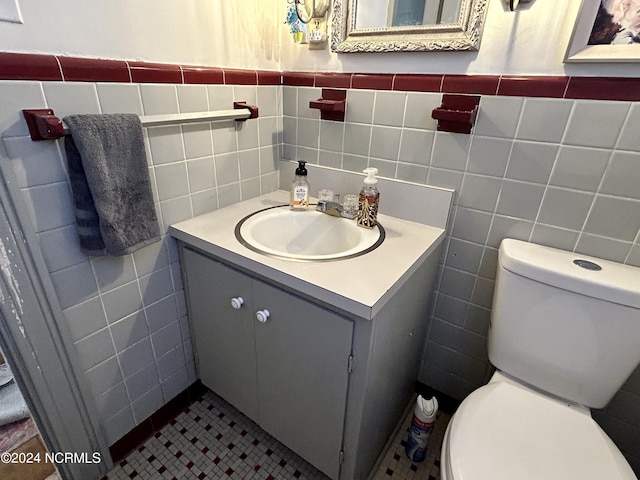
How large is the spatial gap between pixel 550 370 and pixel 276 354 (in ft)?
2.58

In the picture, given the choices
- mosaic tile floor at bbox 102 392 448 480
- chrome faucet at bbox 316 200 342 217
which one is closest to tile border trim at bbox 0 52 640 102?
chrome faucet at bbox 316 200 342 217

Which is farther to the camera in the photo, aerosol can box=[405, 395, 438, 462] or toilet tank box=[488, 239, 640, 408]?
aerosol can box=[405, 395, 438, 462]

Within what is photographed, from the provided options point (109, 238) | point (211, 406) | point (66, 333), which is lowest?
point (211, 406)

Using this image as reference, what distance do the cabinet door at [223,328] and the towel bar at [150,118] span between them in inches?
16.3

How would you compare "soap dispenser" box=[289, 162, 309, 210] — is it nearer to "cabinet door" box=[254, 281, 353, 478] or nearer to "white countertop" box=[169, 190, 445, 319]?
Result: "white countertop" box=[169, 190, 445, 319]

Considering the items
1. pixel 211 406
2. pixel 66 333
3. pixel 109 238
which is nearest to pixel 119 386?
pixel 66 333

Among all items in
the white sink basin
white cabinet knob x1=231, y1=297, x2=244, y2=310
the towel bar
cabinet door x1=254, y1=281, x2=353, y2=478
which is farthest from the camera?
the white sink basin

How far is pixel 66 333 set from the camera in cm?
93

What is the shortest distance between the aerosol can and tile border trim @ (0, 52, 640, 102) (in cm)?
102

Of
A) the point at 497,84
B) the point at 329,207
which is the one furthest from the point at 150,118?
the point at 497,84

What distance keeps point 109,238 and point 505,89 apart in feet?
3.75

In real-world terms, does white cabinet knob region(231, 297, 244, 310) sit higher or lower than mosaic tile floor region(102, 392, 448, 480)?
higher

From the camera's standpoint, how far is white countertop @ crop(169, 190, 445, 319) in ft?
2.60

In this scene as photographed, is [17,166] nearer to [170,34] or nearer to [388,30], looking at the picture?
[170,34]
